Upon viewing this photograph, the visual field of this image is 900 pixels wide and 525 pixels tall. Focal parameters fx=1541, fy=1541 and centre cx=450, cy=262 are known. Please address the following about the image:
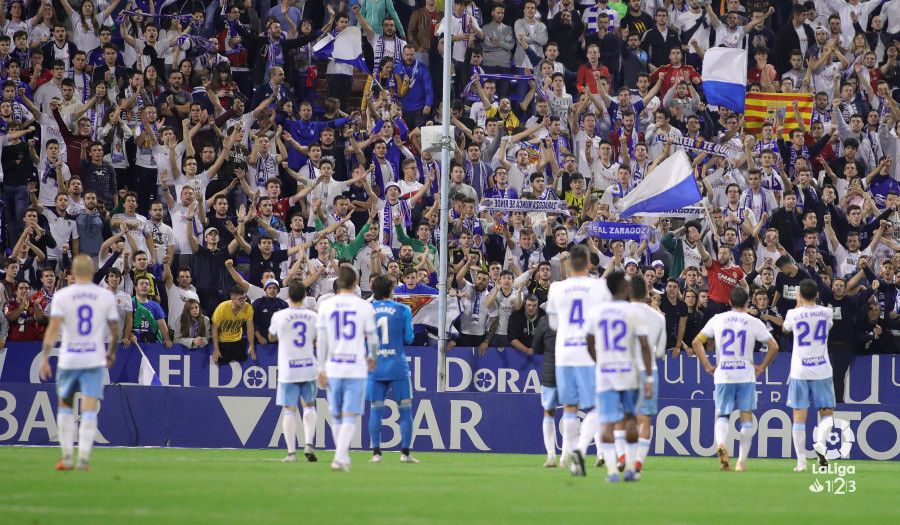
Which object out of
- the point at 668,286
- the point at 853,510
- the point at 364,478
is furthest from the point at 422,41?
the point at 853,510

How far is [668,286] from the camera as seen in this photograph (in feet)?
80.4

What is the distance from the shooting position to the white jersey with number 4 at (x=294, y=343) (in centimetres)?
1881

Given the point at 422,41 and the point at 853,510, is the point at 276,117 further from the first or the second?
the point at 853,510

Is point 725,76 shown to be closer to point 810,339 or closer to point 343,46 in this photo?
point 343,46

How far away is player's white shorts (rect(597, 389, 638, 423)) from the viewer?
15148 millimetres

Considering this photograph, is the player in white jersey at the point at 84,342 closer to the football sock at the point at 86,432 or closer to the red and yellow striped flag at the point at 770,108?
the football sock at the point at 86,432

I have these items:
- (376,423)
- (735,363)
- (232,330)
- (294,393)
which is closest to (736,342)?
(735,363)

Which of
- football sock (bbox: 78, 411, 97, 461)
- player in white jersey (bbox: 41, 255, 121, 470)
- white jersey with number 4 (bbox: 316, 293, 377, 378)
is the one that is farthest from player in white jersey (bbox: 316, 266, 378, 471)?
football sock (bbox: 78, 411, 97, 461)

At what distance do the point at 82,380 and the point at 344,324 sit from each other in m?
2.91

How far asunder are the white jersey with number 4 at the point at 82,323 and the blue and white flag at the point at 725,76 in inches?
673

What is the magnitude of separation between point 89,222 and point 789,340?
11.7 m

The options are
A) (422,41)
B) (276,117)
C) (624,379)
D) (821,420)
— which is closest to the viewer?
(624,379)

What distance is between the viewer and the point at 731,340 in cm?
1862

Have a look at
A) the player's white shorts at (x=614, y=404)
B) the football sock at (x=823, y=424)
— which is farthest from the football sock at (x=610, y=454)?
the football sock at (x=823, y=424)
